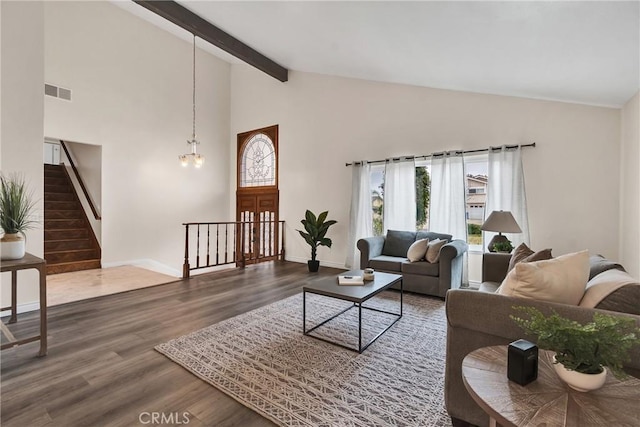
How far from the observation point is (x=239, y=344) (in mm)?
2504

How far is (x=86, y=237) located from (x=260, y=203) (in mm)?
3545

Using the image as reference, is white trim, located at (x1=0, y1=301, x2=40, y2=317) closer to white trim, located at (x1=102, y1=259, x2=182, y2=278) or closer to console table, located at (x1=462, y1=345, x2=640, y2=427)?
white trim, located at (x1=102, y1=259, x2=182, y2=278)

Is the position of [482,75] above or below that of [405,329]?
above

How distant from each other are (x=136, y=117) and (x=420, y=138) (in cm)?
552

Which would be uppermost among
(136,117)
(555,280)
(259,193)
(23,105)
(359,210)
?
(136,117)

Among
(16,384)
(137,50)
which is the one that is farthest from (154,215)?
(16,384)

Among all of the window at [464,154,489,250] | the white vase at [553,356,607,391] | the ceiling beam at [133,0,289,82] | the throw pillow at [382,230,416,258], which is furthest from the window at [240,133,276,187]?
the white vase at [553,356,607,391]

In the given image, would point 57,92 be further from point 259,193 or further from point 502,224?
point 502,224

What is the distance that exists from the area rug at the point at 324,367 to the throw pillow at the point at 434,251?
80cm

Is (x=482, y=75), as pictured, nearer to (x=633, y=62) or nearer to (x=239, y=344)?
(x=633, y=62)

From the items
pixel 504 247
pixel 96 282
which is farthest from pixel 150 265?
pixel 504 247

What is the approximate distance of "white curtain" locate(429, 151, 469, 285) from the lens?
14.1 feet

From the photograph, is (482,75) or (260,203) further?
(260,203)

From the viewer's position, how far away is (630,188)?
3.05 metres
